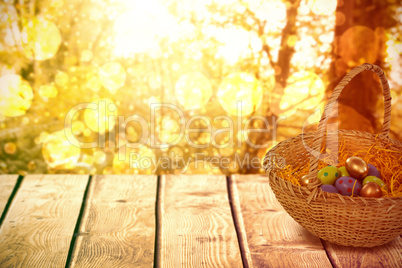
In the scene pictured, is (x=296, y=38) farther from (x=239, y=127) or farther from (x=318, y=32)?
(x=239, y=127)

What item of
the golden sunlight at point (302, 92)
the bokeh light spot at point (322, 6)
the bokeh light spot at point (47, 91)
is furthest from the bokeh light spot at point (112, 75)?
the bokeh light spot at point (322, 6)

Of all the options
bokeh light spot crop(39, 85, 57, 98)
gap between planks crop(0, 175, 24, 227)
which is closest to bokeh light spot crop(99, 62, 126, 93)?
bokeh light spot crop(39, 85, 57, 98)

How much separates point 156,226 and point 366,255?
0.64m

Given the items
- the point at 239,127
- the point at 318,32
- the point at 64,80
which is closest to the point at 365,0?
the point at 318,32

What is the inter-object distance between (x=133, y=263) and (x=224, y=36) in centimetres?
89

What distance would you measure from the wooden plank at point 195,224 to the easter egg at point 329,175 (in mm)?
323

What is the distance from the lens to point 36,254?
1.22 m

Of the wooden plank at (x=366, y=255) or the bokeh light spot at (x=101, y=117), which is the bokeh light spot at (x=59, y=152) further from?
the wooden plank at (x=366, y=255)

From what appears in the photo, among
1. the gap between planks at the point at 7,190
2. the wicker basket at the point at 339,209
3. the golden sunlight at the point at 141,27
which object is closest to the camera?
the wicker basket at the point at 339,209

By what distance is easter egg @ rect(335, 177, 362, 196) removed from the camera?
1.25 m

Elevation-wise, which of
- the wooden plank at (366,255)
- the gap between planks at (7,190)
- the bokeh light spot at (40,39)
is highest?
the bokeh light spot at (40,39)

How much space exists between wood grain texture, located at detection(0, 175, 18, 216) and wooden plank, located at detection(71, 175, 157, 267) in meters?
0.28

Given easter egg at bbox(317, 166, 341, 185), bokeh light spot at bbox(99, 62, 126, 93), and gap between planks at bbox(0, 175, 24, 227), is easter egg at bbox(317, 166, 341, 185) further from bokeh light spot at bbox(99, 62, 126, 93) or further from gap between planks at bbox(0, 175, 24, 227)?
gap between planks at bbox(0, 175, 24, 227)

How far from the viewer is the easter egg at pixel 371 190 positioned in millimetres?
1202
